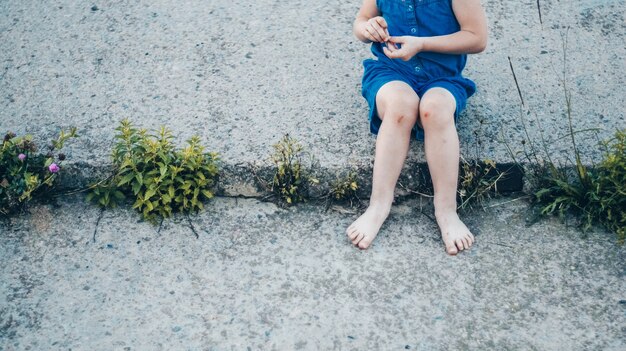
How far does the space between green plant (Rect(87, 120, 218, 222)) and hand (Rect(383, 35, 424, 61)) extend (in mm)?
832

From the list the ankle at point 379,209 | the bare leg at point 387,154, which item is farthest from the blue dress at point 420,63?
the ankle at point 379,209

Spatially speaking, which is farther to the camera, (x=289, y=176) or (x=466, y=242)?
(x=289, y=176)

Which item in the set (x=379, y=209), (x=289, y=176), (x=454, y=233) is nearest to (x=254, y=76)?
(x=289, y=176)

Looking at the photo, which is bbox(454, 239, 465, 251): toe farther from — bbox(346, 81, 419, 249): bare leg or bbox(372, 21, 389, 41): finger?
bbox(372, 21, 389, 41): finger

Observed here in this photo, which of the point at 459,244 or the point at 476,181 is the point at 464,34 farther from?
the point at 459,244

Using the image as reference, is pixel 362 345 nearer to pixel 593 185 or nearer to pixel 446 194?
pixel 446 194

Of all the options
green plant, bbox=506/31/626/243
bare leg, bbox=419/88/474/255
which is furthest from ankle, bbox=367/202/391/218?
green plant, bbox=506/31/626/243

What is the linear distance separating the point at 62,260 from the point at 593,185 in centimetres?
211

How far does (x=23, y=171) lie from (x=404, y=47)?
163 centimetres

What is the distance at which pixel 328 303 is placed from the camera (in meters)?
2.18

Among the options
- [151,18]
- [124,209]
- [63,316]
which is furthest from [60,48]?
[63,316]

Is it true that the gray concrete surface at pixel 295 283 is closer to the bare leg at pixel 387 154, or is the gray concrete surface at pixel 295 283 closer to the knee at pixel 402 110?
the bare leg at pixel 387 154

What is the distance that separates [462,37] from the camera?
8.11ft

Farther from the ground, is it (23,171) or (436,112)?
(436,112)
